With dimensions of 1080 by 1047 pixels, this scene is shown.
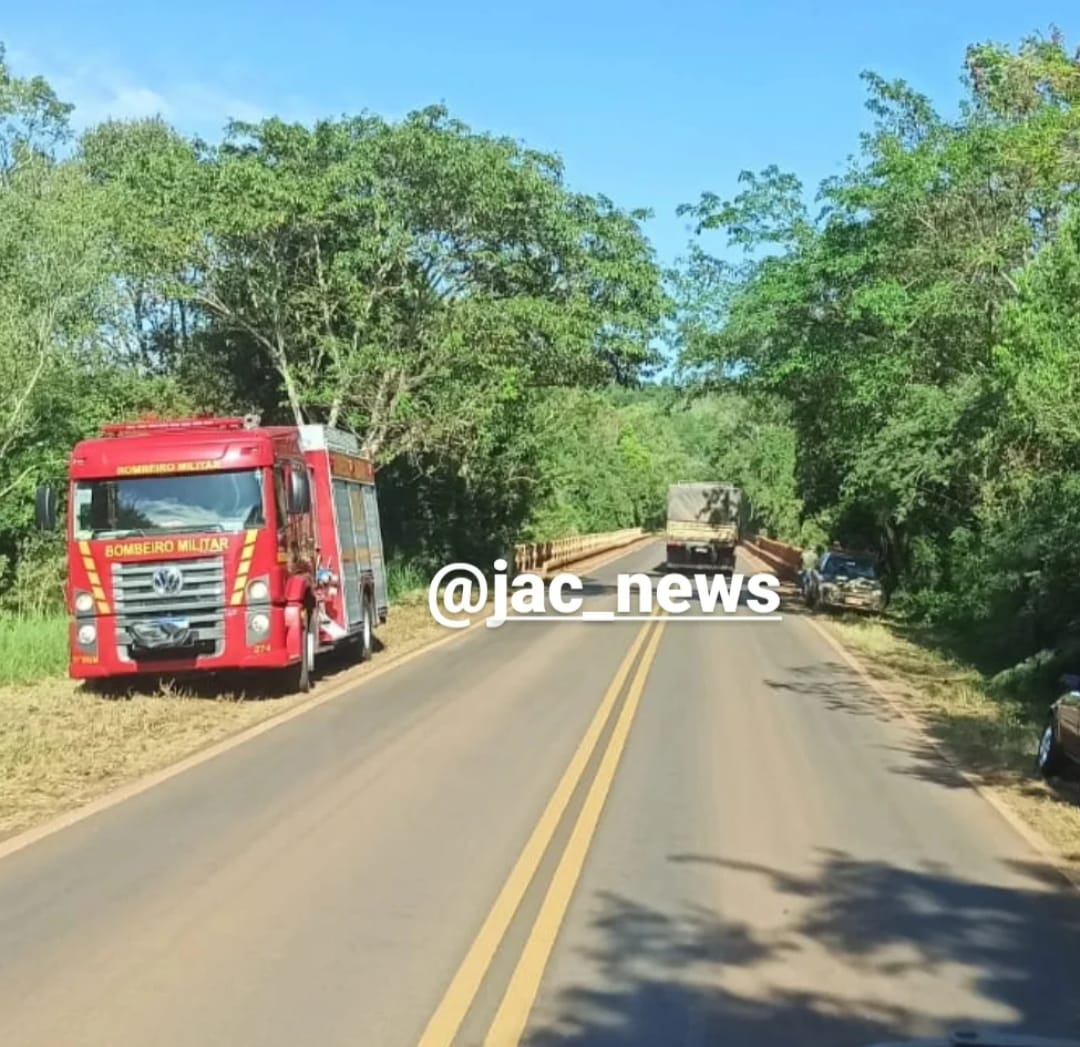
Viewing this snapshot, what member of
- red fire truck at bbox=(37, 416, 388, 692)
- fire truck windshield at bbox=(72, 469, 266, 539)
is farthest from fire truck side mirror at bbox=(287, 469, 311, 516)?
fire truck windshield at bbox=(72, 469, 266, 539)

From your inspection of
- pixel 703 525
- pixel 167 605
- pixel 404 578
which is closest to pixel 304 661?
pixel 167 605

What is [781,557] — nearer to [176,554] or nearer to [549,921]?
[176,554]

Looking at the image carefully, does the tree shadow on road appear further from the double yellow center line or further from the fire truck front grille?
the fire truck front grille

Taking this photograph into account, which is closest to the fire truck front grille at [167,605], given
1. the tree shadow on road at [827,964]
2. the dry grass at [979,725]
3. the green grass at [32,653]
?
the green grass at [32,653]

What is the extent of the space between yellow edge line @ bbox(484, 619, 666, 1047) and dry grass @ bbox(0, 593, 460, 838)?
3624mm

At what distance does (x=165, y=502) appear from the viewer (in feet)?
52.0

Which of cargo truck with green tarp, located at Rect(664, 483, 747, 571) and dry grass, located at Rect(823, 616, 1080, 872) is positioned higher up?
cargo truck with green tarp, located at Rect(664, 483, 747, 571)

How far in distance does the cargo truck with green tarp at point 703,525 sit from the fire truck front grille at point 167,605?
35.1 meters

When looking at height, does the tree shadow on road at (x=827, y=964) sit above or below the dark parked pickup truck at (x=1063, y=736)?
below

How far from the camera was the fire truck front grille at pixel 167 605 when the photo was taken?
15.6m

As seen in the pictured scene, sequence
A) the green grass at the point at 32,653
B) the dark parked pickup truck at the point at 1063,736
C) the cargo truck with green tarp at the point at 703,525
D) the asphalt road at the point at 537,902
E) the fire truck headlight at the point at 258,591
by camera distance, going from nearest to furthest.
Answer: the asphalt road at the point at 537,902, the dark parked pickup truck at the point at 1063,736, the fire truck headlight at the point at 258,591, the green grass at the point at 32,653, the cargo truck with green tarp at the point at 703,525

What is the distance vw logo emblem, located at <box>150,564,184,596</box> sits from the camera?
616 inches

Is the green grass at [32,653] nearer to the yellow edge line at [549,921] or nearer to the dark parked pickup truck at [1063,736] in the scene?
the yellow edge line at [549,921]

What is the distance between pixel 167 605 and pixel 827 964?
10897 millimetres
